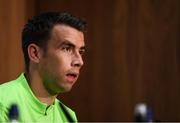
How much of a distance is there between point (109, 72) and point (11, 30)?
0.63 meters

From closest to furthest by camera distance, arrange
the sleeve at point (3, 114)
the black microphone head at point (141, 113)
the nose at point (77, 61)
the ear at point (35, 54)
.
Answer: the black microphone head at point (141, 113) < the sleeve at point (3, 114) < the nose at point (77, 61) < the ear at point (35, 54)

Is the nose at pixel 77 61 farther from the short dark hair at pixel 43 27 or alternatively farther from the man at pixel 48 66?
the short dark hair at pixel 43 27

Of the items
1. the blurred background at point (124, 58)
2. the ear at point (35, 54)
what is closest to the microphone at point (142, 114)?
the ear at point (35, 54)

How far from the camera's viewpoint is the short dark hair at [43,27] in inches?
67.3

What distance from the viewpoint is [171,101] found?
2.72m

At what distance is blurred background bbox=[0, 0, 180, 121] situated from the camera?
273 cm

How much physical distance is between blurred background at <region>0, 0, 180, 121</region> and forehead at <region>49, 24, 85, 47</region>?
Result: 0.97 metres

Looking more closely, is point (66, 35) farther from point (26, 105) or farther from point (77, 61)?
point (26, 105)

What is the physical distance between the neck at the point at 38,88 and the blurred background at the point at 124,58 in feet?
3.27

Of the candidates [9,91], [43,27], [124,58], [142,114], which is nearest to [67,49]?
[43,27]

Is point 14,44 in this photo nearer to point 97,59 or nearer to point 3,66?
point 3,66

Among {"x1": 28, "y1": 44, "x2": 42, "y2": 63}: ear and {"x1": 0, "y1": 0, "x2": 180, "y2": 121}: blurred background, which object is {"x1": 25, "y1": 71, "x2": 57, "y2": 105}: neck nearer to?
{"x1": 28, "y1": 44, "x2": 42, "y2": 63}: ear

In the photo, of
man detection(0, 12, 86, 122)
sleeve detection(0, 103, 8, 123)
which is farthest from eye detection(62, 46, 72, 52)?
sleeve detection(0, 103, 8, 123)

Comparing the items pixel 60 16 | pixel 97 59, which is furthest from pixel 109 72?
pixel 60 16
